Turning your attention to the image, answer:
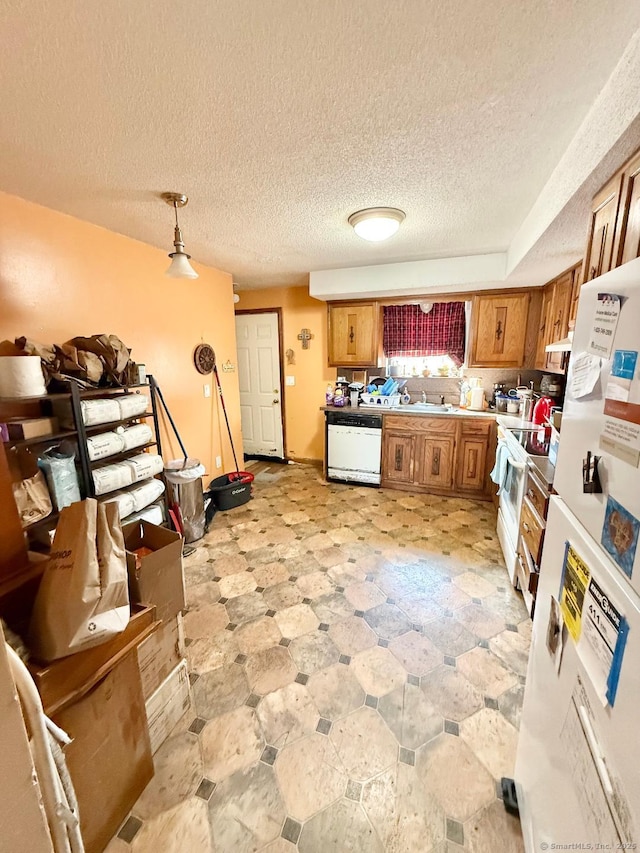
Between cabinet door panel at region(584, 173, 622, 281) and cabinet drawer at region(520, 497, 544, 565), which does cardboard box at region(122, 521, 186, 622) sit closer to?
cabinet drawer at region(520, 497, 544, 565)

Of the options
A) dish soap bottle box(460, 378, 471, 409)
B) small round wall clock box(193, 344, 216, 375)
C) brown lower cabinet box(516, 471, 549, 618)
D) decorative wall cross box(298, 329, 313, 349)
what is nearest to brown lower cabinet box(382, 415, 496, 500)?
dish soap bottle box(460, 378, 471, 409)

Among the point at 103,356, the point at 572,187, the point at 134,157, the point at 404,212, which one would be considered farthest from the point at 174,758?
the point at 404,212

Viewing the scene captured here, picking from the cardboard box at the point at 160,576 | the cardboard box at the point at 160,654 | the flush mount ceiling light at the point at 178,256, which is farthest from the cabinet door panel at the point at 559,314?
the cardboard box at the point at 160,654

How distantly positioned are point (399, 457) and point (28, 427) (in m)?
3.18

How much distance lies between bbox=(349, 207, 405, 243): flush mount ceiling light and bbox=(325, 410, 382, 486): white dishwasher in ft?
6.39

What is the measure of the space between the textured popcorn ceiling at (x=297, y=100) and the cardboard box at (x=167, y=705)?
222 cm

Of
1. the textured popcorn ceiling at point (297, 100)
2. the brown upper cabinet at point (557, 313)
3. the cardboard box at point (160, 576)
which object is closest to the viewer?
the textured popcorn ceiling at point (297, 100)

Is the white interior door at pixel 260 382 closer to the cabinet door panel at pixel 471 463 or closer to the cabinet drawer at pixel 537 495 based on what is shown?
the cabinet door panel at pixel 471 463

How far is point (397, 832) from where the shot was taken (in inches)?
44.3

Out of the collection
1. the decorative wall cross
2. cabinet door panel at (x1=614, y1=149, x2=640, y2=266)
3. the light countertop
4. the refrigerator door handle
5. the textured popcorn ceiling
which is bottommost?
the refrigerator door handle

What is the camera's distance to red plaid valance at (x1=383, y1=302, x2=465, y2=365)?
12.6 ft

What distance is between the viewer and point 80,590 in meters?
1.04

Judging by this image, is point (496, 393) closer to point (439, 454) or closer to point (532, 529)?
point (439, 454)

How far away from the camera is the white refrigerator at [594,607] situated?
0.59 metres
